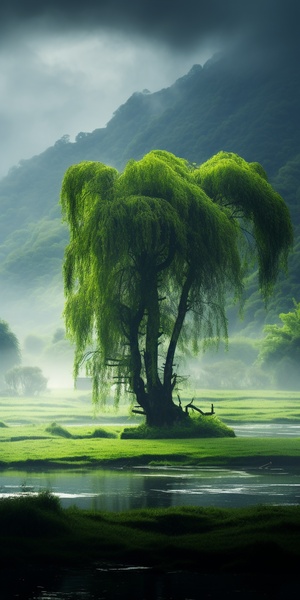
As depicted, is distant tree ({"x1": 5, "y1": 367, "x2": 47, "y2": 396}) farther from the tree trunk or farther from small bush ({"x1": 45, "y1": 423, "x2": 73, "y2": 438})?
the tree trunk

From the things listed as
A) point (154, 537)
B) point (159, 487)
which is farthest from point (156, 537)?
point (159, 487)

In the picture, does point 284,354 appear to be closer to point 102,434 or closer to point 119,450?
point 102,434

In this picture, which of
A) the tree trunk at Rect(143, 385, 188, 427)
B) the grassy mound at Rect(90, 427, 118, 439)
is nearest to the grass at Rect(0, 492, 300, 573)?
the tree trunk at Rect(143, 385, 188, 427)

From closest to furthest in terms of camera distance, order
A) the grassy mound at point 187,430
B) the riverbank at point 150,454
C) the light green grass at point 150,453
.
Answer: the riverbank at point 150,454, the light green grass at point 150,453, the grassy mound at point 187,430

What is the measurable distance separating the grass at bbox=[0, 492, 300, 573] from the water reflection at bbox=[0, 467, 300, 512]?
309 centimetres

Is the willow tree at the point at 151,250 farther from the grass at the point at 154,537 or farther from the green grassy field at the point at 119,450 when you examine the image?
the grass at the point at 154,537

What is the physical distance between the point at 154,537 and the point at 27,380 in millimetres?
112897

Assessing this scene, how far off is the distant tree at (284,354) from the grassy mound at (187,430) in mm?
→ 93049

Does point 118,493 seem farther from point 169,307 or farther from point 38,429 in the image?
point 38,429

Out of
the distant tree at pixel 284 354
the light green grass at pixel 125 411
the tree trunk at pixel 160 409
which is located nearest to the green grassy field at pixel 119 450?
the tree trunk at pixel 160 409

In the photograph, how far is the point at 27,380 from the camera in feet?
422

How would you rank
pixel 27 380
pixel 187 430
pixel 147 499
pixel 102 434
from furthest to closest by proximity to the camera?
pixel 27 380 < pixel 102 434 < pixel 187 430 < pixel 147 499

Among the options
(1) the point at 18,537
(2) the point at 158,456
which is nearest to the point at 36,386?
(2) the point at 158,456

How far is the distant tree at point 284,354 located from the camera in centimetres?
13825
